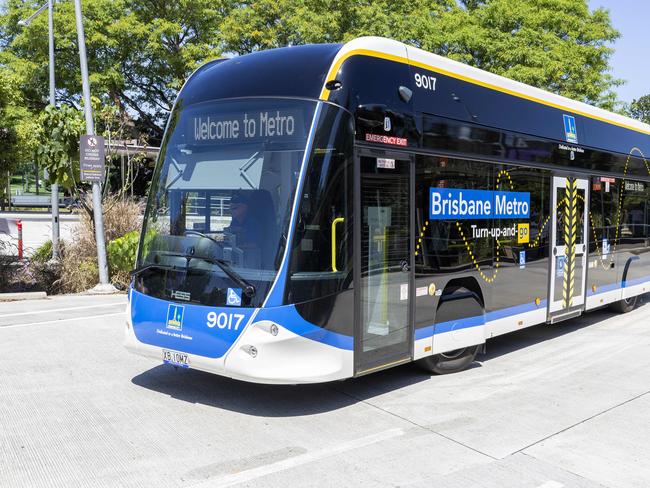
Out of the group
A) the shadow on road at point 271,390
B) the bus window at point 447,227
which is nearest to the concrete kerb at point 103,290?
the shadow on road at point 271,390

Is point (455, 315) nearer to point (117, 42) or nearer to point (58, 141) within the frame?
point (58, 141)

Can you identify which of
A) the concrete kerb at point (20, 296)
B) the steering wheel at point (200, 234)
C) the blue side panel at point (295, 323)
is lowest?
the concrete kerb at point (20, 296)

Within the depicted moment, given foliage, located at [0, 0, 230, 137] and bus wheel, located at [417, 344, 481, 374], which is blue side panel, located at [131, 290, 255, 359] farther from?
foliage, located at [0, 0, 230, 137]

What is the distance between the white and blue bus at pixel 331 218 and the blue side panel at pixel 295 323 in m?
0.01

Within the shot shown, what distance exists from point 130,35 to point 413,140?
25.4 meters

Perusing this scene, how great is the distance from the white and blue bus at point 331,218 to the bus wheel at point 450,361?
20 mm

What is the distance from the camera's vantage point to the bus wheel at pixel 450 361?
7090 mm

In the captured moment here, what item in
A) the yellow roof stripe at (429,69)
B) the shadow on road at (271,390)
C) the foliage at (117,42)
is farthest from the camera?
the foliage at (117,42)

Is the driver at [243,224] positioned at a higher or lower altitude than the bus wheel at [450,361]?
higher

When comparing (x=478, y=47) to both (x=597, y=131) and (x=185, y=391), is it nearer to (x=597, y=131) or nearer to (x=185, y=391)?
(x=597, y=131)

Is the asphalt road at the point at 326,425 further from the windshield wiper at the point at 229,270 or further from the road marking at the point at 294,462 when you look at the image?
the windshield wiper at the point at 229,270

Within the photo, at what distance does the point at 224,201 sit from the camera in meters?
5.66

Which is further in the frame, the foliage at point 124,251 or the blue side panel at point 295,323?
the foliage at point 124,251

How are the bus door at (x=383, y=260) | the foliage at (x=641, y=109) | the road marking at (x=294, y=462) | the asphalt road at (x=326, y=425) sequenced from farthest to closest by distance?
the foliage at (x=641, y=109), the bus door at (x=383, y=260), the asphalt road at (x=326, y=425), the road marking at (x=294, y=462)
